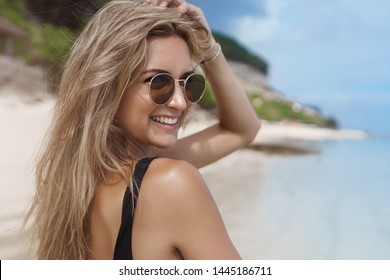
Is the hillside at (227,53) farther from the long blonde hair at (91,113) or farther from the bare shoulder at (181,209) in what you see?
the bare shoulder at (181,209)

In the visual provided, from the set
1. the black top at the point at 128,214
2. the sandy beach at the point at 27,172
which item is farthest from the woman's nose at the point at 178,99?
the sandy beach at the point at 27,172

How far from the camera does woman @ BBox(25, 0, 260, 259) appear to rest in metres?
1.01

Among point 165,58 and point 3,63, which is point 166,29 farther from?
point 3,63

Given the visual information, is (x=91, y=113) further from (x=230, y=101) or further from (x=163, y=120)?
(x=230, y=101)

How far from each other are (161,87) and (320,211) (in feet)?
14.6

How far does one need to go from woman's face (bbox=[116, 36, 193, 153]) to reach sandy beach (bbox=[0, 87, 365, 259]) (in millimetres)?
651

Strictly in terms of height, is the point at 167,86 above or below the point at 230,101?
above

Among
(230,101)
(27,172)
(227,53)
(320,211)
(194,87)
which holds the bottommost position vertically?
(227,53)

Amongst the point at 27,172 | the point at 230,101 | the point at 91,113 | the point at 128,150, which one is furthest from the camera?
the point at 27,172

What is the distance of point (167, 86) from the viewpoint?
1.15 metres

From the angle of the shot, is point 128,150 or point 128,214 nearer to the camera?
point 128,214

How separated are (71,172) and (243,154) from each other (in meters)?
7.34

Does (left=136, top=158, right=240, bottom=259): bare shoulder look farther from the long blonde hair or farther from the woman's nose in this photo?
the woman's nose

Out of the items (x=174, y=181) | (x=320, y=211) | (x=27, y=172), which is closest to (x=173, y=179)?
(x=174, y=181)
